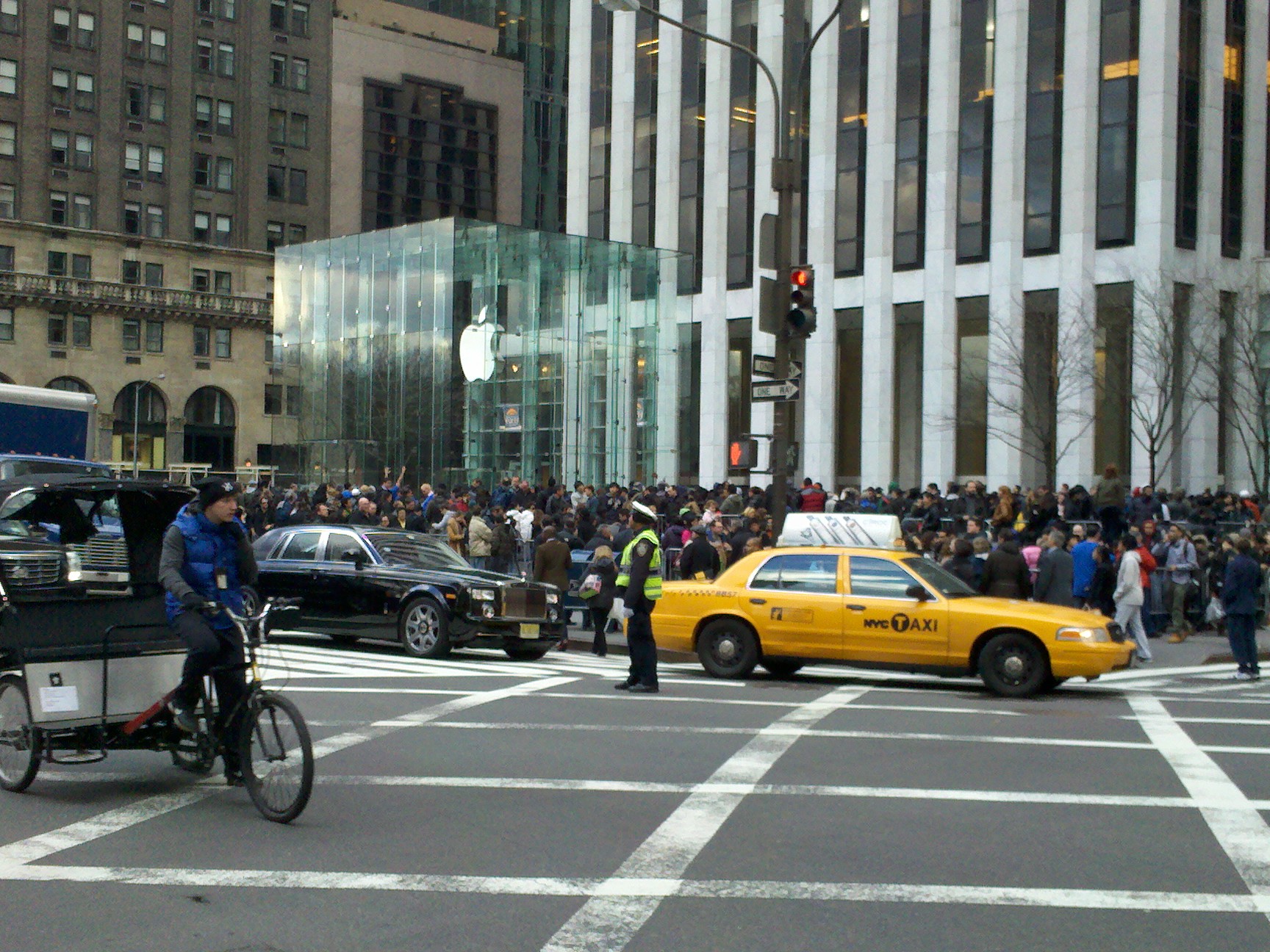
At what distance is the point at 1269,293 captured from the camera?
37906 mm

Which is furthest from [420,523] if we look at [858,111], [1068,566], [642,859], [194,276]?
[194,276]

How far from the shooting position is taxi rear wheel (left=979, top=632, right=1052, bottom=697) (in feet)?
49.2

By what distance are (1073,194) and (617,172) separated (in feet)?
61.5

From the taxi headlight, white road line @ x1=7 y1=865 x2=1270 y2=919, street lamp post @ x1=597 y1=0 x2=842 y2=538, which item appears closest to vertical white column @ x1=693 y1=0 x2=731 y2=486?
street lamp post @ x1=597 y1=0 x2=842 y2=538

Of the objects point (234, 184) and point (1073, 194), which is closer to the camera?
point (1073, 194)

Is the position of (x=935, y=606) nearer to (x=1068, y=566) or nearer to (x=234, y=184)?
(x=1068, y=566)

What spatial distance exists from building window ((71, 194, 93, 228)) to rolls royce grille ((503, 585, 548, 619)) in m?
69.6

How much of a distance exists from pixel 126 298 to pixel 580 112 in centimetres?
3503

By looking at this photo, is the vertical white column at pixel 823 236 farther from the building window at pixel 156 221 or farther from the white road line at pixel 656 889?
the building window at pixel 156 221

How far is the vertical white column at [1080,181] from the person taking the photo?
41938 mm

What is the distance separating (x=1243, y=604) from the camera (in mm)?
17297

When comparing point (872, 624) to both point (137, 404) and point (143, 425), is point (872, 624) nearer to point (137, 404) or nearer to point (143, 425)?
point (137, 404)

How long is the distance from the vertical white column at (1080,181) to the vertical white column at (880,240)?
6.09 m

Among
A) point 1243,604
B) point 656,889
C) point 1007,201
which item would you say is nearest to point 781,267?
point 1243,604
